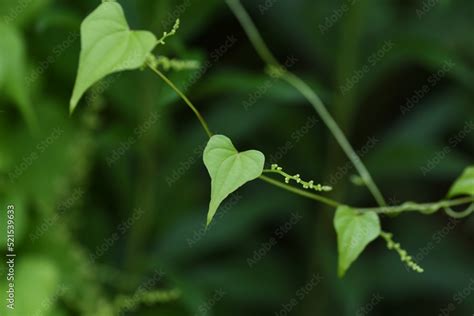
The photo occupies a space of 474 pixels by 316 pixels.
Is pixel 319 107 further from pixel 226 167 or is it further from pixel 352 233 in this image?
pixel 226 167

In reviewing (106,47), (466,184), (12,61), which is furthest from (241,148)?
(106,47)

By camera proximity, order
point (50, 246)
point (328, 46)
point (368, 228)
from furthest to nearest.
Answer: point (328, 46) < point (50, 246) < point (368, 228)

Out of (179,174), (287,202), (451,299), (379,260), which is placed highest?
(179,174)

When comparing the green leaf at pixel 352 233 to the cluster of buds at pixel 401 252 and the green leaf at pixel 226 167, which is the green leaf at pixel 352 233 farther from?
the green leaf at pixel 226 167

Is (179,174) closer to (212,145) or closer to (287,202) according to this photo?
(287,202)

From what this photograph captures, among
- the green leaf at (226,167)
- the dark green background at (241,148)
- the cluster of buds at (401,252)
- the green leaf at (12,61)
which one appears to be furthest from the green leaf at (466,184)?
the green leaf at (12,61)

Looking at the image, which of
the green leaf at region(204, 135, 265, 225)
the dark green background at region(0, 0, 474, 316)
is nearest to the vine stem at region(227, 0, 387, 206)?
the dark green background at region(0, 0, 474, 316)

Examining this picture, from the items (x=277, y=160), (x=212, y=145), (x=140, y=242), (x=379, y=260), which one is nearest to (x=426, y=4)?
(x=277, y=160)

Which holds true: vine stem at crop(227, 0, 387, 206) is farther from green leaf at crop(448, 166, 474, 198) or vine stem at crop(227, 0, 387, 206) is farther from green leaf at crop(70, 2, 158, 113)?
green leaf at crop(70, 2, 158, 113)
